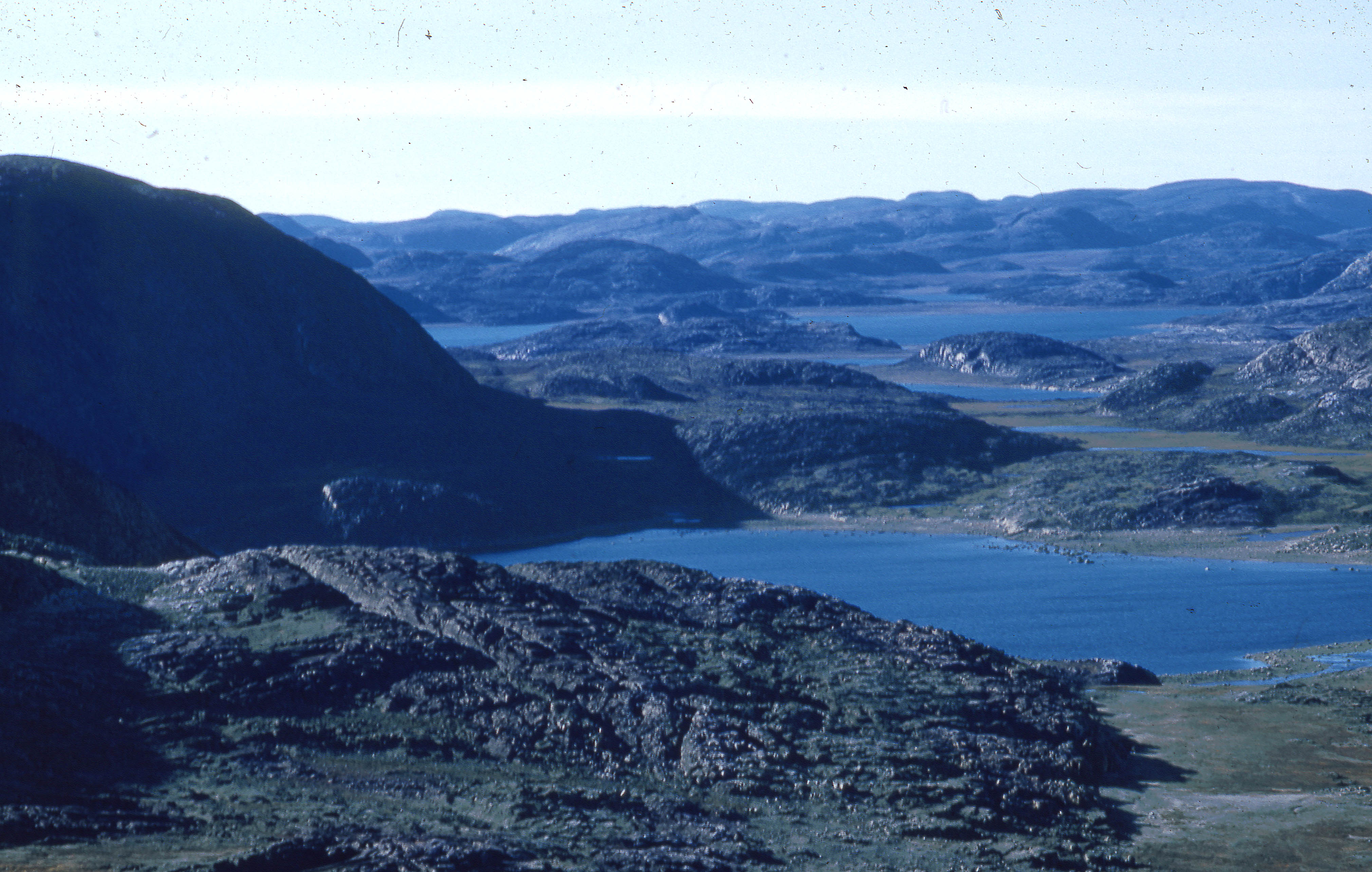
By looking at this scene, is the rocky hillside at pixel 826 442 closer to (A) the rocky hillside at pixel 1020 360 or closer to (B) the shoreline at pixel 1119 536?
(B) the shoreline at pixel 1119 536

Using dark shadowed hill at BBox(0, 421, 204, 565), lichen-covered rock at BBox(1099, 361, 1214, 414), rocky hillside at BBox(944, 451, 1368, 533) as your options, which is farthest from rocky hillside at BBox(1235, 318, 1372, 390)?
dark shadowed hill at BBox(0, 421, 204, 565)

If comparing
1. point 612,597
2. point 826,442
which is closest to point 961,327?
point 826,442

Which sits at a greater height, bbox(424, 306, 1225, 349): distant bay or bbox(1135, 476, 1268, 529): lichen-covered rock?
bbox(424, 306, 1225, 349): distant bay

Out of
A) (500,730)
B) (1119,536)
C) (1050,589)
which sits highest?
(1119,536)

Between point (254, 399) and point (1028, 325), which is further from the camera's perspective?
point (1028, 325)

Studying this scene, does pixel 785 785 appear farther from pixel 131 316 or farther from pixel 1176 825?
pixel 131 316

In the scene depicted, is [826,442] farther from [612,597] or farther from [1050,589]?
[612,597]

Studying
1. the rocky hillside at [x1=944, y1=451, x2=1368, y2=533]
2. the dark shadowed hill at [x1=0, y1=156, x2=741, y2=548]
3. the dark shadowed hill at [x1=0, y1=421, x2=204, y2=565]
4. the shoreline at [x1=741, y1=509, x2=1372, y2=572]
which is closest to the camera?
the dark shadowed hill at [x1=0, y1=421, x2=204, y2=565]

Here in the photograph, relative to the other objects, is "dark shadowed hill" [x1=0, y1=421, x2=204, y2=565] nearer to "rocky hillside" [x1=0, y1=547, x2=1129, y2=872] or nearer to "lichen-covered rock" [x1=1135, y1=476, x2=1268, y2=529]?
"rocky hillside" [x1=0, y1=547, x2=1129, y2=872]
